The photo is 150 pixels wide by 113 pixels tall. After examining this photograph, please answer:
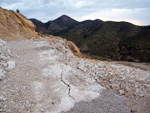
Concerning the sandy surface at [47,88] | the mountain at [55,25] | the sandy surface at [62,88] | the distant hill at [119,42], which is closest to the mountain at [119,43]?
the distant hill at [119,42]

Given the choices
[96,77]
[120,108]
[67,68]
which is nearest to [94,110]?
[120,108]

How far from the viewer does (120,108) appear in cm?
390

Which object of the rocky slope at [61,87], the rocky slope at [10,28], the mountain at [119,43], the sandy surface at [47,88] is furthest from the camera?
the mountain at [119,43]

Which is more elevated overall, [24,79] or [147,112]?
[24,79]

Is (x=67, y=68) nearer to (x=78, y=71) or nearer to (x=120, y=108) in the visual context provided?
(x=78, y=71)

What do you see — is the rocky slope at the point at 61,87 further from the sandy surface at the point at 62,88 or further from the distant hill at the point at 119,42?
the distant hill at the point at 119,42

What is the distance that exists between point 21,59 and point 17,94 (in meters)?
2.51

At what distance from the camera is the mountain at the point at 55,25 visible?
3780 inches

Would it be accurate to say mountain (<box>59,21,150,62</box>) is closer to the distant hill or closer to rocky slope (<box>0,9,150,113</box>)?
the distant hill

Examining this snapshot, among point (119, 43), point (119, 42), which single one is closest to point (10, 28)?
point (119, 43)

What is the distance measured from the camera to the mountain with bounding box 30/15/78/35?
315 ft

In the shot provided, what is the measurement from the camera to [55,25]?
10350cm

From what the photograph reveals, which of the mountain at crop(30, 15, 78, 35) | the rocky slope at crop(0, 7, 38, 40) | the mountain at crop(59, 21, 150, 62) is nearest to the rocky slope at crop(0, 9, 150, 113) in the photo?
the rocky slope at crop(0, 7, 38, 40)

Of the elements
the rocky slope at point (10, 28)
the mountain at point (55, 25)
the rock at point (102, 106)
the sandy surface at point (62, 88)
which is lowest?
the rock at point (102, 106)
